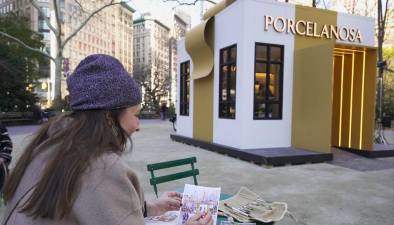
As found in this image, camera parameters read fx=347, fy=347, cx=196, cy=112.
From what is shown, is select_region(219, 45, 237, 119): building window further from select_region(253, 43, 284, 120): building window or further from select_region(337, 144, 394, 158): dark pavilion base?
select_region(337, 144, 394, 158): dark pavilion base

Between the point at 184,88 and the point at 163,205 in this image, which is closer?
the point at 163,205

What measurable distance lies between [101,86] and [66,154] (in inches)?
10.0

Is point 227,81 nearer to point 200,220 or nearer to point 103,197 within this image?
point 200,220

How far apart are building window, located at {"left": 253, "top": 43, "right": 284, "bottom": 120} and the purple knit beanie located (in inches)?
333

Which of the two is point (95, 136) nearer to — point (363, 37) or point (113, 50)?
point (363, 37)

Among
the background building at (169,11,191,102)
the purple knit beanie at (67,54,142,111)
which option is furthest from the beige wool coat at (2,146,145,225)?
the background building at (169,11,191,102)

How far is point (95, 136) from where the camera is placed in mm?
1127

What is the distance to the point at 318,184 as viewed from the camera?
6.37m

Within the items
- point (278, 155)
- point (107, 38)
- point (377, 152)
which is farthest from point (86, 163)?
point (107, 38)

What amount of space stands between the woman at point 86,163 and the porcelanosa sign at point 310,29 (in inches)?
343

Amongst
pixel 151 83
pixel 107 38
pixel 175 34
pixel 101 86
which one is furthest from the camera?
pixel 107 38

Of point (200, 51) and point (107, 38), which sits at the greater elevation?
point (107, 38)

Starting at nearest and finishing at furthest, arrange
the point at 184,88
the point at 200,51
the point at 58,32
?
the point at 200,51
the point at 184,88
the point at 58,32

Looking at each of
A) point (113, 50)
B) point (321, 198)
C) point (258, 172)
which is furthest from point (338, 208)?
point (113, 50)
